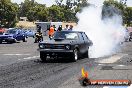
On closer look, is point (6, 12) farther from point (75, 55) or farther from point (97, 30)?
point (75, 55)

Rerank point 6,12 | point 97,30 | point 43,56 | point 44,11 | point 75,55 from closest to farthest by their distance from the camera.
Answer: point 43,56, point 75,55, point 97,30, point 6,12, point 44,11

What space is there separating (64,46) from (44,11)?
111 m

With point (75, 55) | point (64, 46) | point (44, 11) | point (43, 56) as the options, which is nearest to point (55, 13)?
point (44, 11)

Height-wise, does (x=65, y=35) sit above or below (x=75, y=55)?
above

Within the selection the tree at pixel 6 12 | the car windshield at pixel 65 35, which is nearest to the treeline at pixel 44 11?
the tree at pixel 6 12

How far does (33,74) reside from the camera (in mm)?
14039

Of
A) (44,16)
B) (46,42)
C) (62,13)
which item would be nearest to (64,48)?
(46,42)

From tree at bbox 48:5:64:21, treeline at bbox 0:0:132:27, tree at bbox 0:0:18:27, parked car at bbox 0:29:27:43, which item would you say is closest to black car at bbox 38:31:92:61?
parked car at bbox 0:29:27:43

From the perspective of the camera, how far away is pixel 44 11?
424 feet

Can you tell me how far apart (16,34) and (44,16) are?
87.5m

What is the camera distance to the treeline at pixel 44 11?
326 ft

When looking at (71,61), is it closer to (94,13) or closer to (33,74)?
(33,74)

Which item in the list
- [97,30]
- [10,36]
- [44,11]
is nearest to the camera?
[97,30]

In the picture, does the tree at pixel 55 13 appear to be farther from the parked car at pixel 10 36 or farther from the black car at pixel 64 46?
the black car at pixel 64 46
